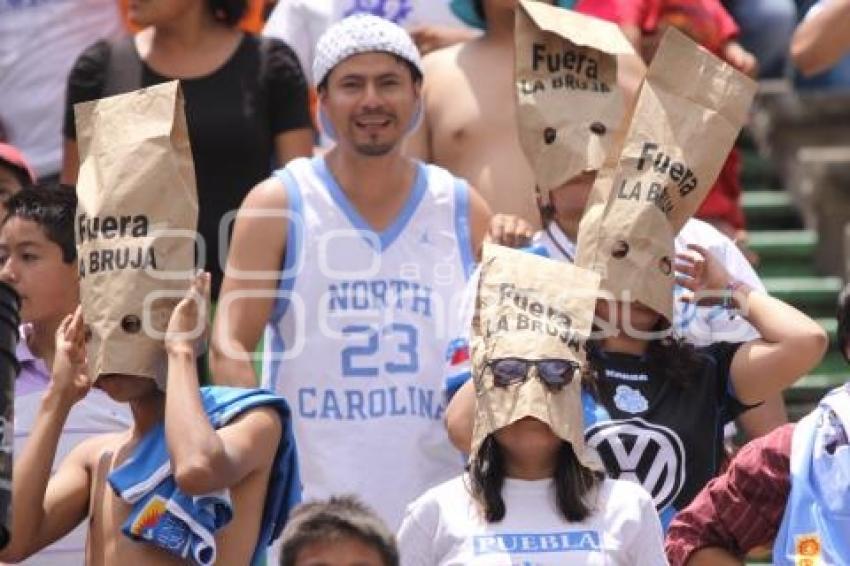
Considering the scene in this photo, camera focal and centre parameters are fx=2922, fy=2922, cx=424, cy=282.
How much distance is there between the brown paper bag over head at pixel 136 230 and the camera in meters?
7.18

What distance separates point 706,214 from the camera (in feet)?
30.9

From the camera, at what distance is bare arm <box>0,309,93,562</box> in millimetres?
7258

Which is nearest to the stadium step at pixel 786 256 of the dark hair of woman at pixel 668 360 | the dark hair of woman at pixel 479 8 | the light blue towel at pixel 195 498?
the dark hair of woman at pixel 479 8

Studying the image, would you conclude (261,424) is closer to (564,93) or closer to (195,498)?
(195,498)

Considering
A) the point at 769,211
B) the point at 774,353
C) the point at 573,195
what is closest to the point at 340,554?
the point at 774,353

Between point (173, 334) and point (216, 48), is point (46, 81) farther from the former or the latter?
point (173, 334)

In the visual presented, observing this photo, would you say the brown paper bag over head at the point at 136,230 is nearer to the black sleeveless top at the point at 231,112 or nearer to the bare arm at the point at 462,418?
the bare arm at the point at 462,418

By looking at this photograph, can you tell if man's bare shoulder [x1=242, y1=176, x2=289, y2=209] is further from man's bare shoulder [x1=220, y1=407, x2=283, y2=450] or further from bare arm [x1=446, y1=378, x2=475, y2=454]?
man's bare shoulder [x1=220, y1=407, x2=283, y2=450]

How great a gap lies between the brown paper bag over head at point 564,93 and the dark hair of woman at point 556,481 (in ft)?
3.65

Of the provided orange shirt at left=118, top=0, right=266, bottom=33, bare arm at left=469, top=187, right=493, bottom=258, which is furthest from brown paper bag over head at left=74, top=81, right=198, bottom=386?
orange shirt at left=118, top=0, right=266, bottom=33

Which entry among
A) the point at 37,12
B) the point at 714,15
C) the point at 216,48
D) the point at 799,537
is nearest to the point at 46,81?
the point at 37,12

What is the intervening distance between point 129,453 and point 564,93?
5.29ft

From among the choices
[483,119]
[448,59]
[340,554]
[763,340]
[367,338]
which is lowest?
[367,338]

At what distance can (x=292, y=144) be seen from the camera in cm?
919
